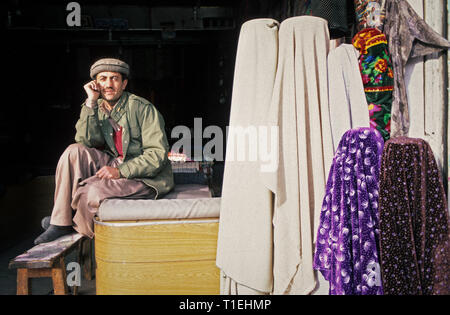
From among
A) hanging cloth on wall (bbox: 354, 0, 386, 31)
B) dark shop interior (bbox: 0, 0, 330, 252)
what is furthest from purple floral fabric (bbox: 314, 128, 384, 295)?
dark shop interior (bbox: 0, 0, 330, 252)

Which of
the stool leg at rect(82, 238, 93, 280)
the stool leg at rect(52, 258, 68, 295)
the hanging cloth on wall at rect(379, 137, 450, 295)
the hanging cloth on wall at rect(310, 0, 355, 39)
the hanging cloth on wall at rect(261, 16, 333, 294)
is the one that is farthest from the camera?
the stool leg at rect(82, 238, 93, 280)

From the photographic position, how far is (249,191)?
69.8 inches

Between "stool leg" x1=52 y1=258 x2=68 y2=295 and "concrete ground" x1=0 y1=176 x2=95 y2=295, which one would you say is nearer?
"stool leg" x1=52 y1=258 x2=68 y2=295

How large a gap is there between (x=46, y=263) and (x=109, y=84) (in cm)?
122

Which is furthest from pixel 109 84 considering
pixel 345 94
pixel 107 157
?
pixel 345 94

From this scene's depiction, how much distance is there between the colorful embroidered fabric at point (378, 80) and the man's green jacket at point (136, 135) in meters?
1.33

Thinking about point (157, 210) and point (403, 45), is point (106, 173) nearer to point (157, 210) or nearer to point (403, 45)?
point (157, 210)

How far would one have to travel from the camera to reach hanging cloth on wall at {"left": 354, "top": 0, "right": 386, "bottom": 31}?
204cm

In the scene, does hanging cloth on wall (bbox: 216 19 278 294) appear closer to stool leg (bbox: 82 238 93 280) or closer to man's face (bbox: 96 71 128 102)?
man's face (bbox: 96 71 128 102)

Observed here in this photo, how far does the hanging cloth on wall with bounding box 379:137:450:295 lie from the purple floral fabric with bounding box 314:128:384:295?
5 cm

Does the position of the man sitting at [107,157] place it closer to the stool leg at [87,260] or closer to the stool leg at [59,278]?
the stool leg at [59,278]

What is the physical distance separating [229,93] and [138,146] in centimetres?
465

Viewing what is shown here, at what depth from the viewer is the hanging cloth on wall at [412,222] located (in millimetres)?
1526

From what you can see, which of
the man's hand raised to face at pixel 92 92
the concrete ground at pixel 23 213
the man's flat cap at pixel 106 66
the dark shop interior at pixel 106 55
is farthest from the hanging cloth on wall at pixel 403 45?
the dark shop interior at pixel 106 55
